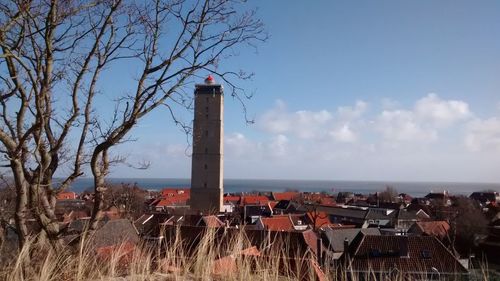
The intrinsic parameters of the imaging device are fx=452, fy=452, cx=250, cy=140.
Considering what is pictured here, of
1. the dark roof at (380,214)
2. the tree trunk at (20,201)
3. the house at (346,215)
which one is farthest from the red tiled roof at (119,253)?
the dark roof at (380,214)

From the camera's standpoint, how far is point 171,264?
484cm

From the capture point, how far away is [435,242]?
73.8 feet

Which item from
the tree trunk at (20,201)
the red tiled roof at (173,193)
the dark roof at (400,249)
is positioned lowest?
the dark roof at (400,249)

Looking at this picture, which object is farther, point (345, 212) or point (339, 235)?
point (345, 212)

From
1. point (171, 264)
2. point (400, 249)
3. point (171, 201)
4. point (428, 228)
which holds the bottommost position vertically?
point (428, 228)

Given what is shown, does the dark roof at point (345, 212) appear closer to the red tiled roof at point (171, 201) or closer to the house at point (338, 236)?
the red tiled roof at point (171, 201)

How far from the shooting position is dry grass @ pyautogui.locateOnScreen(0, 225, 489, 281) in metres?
4.18

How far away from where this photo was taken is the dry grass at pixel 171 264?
4184mm

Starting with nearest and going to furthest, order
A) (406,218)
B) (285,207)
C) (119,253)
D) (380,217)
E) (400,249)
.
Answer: (119,253) < (400,249) < (406,218) < (380,217) < (285,207)

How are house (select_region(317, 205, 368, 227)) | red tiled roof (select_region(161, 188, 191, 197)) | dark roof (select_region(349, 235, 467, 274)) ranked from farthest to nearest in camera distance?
1. red tiled roof (select_region(161, 188, 191, 197))
2. house (select_region(317, 205, 368, 227))
3. dark roof (select_region(349, 235, 467, 274))

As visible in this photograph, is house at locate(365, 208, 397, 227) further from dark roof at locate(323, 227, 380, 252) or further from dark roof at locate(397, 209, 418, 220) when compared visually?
dark roof at locate(323, 227, 380, 252)

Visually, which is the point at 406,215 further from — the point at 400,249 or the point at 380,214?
the point at 400,249

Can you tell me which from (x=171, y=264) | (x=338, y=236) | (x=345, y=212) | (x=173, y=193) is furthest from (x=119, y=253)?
(x=173, y=193)

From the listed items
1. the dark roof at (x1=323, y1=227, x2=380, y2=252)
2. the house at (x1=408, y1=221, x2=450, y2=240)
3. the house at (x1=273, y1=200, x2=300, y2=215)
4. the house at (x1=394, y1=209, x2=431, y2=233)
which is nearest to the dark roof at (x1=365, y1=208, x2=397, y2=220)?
the house at (x1=394, y1=209, x2=431, y2=233)
